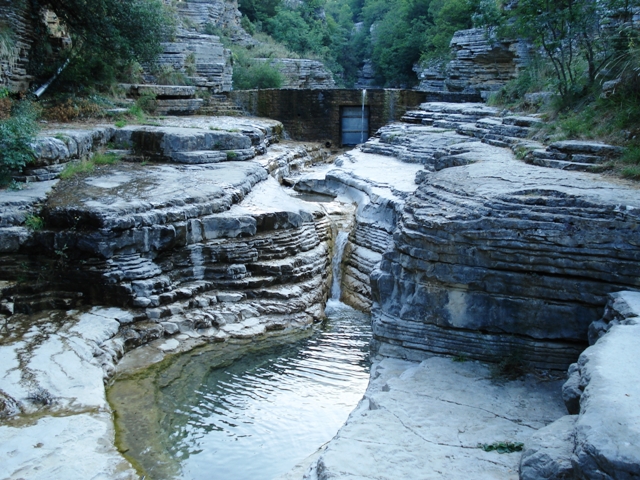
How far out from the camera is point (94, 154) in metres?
10.8

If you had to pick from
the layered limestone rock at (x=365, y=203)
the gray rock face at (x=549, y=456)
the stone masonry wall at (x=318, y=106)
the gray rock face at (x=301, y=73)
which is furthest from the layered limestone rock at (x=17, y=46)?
the gray rock face at (x=549, y=456)

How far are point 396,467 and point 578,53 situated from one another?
1077 cm

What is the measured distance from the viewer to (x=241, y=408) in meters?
6.21

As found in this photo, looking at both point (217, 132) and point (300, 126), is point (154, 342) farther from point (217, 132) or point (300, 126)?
point (300, 126)

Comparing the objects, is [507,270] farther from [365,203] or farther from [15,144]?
[15,144]

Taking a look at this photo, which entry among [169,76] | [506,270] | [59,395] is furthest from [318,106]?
[59,395]

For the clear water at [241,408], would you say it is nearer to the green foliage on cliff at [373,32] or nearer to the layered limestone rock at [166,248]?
the layered limestone rock at [166,248]

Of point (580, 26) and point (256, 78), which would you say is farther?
point (256, 78)

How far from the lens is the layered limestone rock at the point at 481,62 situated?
59.0 ft

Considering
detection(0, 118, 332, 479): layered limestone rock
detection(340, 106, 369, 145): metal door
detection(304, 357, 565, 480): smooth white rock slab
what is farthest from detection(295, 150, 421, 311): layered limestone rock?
detection(340, 106, 369, 145): metal door

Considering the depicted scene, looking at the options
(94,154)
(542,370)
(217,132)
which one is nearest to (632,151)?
(542,370)

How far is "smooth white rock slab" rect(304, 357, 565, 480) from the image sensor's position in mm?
4004

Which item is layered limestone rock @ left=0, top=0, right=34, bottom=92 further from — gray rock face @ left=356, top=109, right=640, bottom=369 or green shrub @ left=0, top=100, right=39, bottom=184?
gray rock face @ left=356, top=109, right=640, bottom=369

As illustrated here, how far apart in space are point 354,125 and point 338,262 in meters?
8.91
